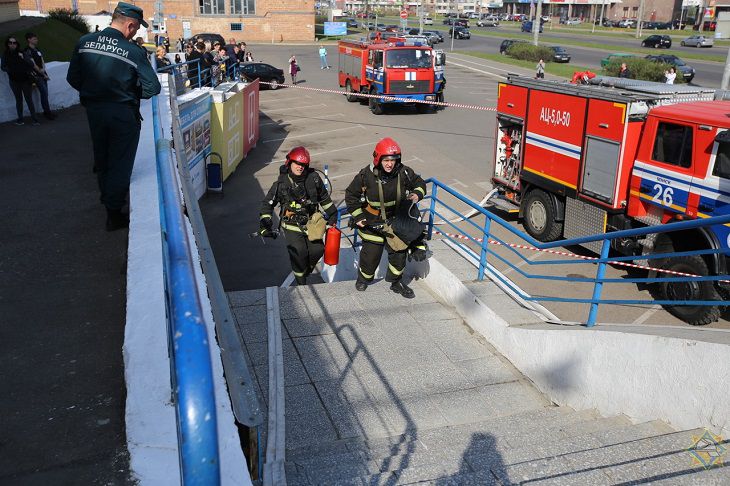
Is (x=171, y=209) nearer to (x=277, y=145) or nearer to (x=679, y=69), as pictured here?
(x=277, y=145)

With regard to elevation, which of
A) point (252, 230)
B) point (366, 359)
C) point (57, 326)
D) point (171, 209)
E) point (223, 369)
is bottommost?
point (252, 230)

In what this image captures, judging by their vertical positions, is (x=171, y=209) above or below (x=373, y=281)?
above

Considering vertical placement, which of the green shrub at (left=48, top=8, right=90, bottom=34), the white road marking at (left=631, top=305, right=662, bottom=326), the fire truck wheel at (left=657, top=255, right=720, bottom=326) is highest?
the green shrub at (left=48, top=8, right=90, bottom=34)

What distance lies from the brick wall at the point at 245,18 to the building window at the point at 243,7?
50 cm

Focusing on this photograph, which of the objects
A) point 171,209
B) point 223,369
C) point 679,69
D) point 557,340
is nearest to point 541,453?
point 557,340

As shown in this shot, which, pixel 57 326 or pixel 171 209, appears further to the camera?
pixel 57 326

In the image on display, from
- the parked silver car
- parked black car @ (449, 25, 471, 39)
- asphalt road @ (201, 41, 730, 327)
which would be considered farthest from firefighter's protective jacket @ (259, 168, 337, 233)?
parked black car @ (449, 25, 471, 39)

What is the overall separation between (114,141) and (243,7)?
216 feet

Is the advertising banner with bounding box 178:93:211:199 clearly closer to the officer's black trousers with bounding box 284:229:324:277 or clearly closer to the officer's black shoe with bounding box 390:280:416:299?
the officer's black trousers with bounding box 284:229:324:277

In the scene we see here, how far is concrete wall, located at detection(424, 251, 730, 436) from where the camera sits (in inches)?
175

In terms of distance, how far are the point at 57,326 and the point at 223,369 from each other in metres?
1.78

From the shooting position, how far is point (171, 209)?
2393 millimetres

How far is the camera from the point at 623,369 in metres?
5.23

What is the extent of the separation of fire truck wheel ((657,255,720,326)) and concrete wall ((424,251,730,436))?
3.31 metres
